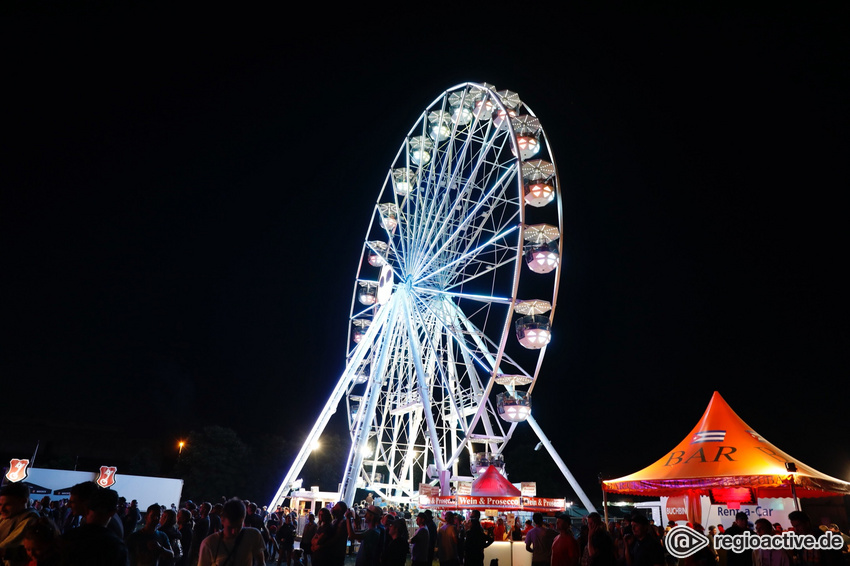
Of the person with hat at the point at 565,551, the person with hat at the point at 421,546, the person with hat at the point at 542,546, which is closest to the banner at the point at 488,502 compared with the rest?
the person with hat at the point at 542,546

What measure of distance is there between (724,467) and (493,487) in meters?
5.45

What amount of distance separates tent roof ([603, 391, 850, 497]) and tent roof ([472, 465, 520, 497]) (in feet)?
7.93

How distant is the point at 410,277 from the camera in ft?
→ 73.4

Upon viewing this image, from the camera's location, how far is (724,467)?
1168 centimetres

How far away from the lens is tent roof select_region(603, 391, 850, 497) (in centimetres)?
1103

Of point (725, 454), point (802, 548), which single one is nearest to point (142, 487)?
point (725, 454)

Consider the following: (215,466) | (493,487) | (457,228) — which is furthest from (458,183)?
(215,466)

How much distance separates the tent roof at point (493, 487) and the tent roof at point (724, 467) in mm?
2417

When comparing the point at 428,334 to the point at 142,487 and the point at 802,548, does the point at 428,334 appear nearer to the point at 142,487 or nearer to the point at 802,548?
the point at 802,548

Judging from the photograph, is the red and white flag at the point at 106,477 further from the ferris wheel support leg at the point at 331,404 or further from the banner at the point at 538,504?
the banner at the point at 538,504

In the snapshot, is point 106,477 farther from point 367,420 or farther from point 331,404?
point 367,420

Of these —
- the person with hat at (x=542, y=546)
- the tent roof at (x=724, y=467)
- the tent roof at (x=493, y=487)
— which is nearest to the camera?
the person with hat at (x=542, y=546)

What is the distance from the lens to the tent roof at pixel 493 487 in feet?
46.3

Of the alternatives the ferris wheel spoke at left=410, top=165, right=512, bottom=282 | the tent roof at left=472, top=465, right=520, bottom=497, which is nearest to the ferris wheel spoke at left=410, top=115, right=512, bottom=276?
the ferris wheel spoke at left=410, top=165, right=512, bottom=282
